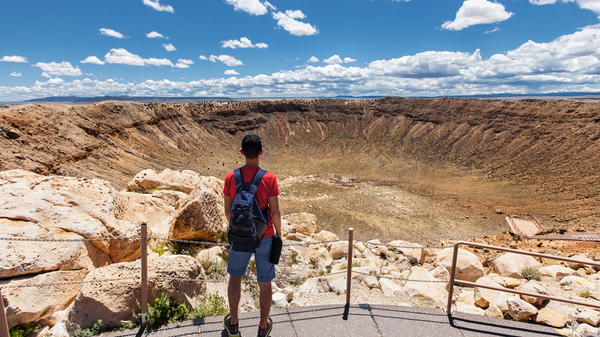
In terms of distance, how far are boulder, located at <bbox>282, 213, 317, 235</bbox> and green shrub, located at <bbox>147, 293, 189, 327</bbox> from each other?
12491 millimetres

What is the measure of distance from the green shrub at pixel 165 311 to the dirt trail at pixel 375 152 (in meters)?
16.9

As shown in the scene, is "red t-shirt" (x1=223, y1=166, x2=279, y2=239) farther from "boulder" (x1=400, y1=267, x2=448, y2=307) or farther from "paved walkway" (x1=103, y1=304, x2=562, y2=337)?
"boulder" (x1=400, y1=267, x2=448, y2=307)

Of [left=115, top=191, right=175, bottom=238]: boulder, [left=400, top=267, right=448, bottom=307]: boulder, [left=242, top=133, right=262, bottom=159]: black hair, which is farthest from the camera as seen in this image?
[left=115, top=191, right=175, bottom=238]: boulder

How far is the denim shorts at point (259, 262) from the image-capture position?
351 centimetres

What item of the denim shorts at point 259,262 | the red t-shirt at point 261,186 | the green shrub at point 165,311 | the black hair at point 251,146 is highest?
the black hair at point 251,146

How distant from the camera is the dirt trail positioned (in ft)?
76.1

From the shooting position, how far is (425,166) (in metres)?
41.9

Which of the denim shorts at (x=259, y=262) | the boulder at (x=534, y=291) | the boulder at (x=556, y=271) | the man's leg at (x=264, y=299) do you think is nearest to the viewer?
Answer: the denim shorts at (x=259, y=262)

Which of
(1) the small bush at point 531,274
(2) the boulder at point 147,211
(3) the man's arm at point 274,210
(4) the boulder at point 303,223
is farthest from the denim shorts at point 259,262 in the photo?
(4) the boulder at point 303,223

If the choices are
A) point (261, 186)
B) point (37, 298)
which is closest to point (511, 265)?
point (261, 186)

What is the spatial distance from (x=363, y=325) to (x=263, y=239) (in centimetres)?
204

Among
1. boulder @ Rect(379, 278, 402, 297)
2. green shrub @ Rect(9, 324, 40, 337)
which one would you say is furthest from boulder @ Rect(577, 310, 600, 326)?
green shrub @ Rect(9, 324, 40, 337)

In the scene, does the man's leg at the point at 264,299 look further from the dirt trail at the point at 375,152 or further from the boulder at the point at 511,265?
the dirt trail at the point at 375,152

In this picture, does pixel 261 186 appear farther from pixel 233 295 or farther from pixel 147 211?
pixel 147 211
